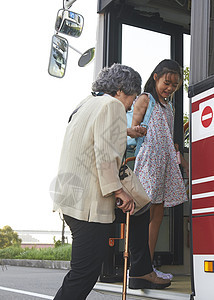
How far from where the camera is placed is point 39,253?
520 inches

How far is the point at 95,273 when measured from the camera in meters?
2.66

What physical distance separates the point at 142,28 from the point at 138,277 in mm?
2544

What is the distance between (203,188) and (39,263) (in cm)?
998

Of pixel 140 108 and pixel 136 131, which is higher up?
pixel 140 108

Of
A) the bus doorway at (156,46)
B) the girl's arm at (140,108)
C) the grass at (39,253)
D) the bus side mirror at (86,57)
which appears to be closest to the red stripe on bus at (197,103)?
the girl's arm at (140,108)

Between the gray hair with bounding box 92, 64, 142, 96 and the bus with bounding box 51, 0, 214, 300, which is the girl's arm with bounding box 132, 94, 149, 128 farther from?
the gray hair with bounding box 92, 64, 142, 96

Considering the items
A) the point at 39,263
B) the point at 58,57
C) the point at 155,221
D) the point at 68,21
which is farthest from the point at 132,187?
the point at 39,263

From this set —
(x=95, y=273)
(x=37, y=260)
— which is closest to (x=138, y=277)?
(x=95, y=273)

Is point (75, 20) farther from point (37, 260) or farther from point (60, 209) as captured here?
point (37, 260)

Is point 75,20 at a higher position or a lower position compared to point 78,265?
higher

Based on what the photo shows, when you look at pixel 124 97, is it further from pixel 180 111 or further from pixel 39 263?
pixel 39 263

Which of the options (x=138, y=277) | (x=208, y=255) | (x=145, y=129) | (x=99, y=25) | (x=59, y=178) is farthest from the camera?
(x=99, y=25)

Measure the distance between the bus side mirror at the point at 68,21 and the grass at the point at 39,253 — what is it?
792 centimetres

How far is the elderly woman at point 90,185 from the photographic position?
2.63 metres
